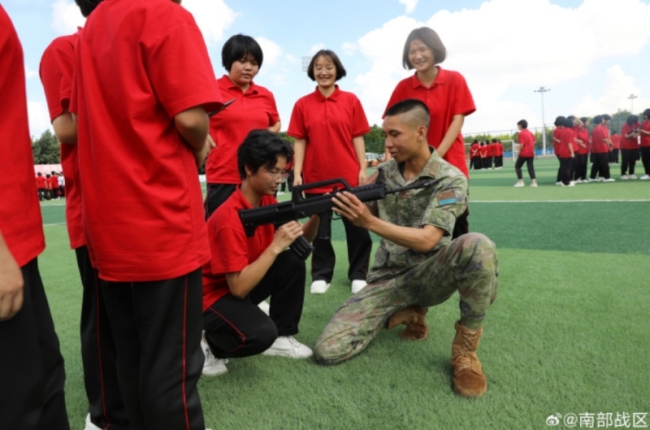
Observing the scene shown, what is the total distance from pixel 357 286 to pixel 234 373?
5.40 feet

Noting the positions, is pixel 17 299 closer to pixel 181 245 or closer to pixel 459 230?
pixel 181 245

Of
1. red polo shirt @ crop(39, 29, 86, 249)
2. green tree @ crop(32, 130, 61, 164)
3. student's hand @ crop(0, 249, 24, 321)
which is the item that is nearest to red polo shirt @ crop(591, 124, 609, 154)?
red polo shirt @ crop(39, 29, 86, 249)

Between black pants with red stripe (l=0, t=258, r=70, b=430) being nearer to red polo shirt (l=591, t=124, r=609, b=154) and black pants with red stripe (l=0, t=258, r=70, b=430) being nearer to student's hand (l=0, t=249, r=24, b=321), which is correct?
student's hand (l=0, t=249, r=24, b=321)

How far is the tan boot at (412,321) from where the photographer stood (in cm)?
296

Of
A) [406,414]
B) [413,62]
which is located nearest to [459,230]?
[413,62]

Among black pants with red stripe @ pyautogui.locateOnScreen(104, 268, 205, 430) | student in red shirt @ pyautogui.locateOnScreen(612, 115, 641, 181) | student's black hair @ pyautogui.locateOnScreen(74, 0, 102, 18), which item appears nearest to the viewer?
black pants with red stripe @ pyautogui.locateOnScreen(104, 268, 205, 430)

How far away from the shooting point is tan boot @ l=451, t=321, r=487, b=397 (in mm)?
2244

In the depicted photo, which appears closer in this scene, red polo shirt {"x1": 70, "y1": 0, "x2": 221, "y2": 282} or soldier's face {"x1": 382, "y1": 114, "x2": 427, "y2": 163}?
red polo shirt {"x1": 70, "y1": 0, "x2": 221, "y2": 282}

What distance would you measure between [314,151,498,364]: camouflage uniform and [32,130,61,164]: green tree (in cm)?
5440

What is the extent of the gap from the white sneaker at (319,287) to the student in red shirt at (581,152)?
37.7 feet

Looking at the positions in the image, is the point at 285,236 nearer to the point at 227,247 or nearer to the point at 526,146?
the point at 227,247

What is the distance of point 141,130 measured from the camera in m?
1.52

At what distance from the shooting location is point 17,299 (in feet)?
3.85

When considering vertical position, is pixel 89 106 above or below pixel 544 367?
above
